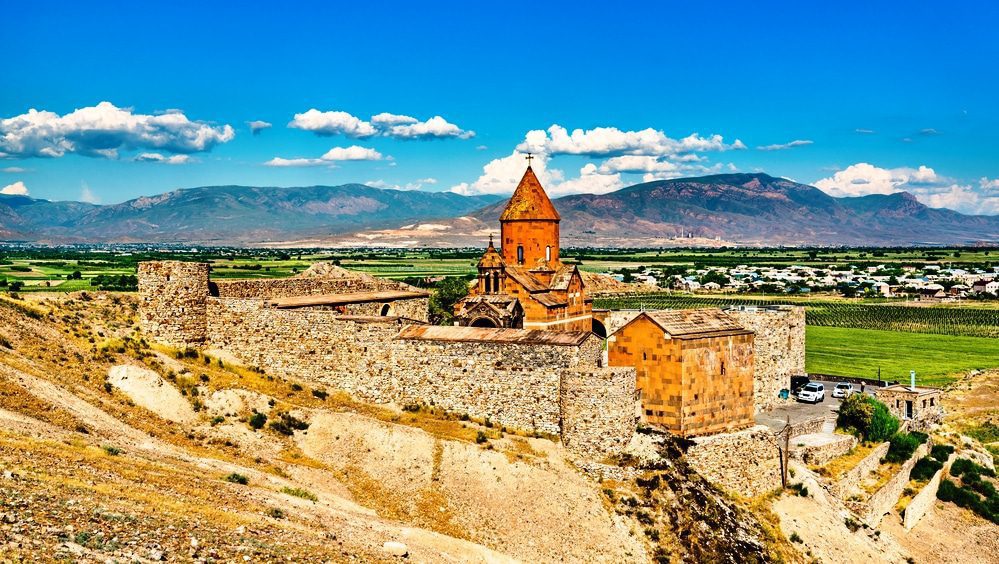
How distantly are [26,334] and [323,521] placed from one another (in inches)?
597

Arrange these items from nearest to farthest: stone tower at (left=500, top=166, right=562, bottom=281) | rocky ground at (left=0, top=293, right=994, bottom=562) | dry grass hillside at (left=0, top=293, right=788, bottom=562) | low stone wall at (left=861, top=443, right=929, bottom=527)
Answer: dry grass hillside at (left=0, top=293, right=788, bottom=562), rocky ground at (left=0, top=293, right=994, bottom=562), low stone wall at (left=861, top=443, right=929, bottom=527), stone tower at (left=500, top=166, right=562, bottom=281)

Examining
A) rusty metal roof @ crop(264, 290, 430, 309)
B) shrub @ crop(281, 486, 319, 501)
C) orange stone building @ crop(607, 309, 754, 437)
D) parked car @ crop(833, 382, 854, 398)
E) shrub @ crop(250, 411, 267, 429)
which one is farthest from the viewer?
parked car @ crop(833, 382, 854, 398)

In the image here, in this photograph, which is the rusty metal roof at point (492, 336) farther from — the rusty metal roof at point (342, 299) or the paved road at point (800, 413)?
the paved road at point (800, 413)

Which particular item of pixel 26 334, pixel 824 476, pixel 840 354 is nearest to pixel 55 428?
pixel 26 334

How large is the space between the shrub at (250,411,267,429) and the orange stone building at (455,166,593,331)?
46.2ft

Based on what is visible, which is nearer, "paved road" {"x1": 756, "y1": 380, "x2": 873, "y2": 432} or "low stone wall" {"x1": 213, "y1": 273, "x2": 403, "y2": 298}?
"low stone wall" {"x1": 213, "y1": 273, "x2": 403, "y2": 298}

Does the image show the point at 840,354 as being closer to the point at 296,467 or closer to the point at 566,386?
the point at 566,386

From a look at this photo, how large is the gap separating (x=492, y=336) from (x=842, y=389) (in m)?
25.4

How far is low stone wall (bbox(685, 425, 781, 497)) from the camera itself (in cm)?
2761

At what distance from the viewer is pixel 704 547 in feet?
81.4

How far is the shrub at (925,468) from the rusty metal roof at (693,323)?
14.6 m

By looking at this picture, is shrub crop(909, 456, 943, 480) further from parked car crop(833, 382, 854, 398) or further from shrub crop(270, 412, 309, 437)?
shrub crop(270, 412, 309, 437)

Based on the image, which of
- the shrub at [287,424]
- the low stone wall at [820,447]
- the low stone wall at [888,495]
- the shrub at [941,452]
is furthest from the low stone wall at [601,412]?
the shrub at [941,452]

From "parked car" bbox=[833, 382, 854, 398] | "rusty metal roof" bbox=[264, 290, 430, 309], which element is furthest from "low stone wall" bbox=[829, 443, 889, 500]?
"rusty metal roof" bbox=[264, 290, 430, 309]
